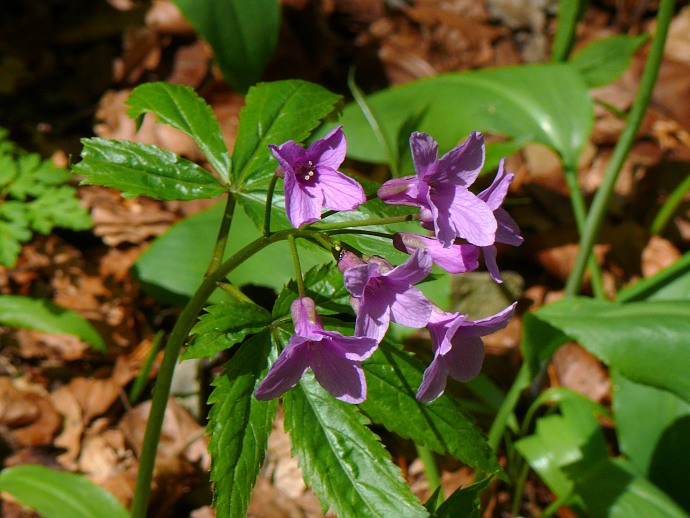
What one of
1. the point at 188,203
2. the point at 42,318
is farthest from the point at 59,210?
the point at 188,203

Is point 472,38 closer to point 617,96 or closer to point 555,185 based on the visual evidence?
point 617,96

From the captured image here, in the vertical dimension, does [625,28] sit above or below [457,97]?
below

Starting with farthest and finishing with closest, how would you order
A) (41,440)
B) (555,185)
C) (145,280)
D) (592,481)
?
1. (555,185)
2. (41,440)
3. (145,280)
4. (592,481)

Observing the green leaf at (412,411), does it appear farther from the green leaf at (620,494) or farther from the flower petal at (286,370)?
the green leaf at (620,494)

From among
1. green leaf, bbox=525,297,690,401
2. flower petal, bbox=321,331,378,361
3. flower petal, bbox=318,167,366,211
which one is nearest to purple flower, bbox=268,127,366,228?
flower petal, bbox=318,167,366,211

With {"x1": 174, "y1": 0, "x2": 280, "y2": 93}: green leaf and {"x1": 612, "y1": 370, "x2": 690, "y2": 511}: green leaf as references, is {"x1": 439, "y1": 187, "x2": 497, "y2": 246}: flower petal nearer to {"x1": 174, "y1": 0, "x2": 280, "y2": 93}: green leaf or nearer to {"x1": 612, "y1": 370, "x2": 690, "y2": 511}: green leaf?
{"x1": 612, "y1": 370, "x2": 690, "y2": 511}: green leaf

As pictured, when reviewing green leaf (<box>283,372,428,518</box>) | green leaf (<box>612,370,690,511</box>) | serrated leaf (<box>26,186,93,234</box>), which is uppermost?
green leaf (<box>283,372,428,518</box>)

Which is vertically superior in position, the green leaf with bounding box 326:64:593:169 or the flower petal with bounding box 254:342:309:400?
the flower petal with bounding box 254:342:309:400

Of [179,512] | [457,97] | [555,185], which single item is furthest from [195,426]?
[555,185]
